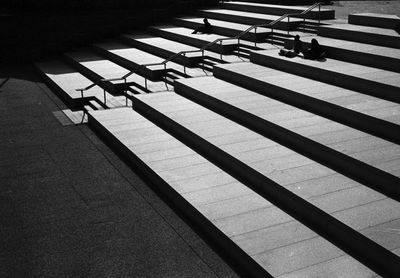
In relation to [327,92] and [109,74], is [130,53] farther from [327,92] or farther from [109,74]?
[327,92]

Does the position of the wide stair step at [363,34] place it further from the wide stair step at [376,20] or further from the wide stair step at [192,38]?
the wide stair step at [192,38]

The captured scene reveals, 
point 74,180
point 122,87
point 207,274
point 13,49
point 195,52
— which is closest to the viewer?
point 207,274

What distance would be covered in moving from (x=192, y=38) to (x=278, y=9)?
169 inches

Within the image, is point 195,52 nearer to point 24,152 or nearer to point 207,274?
point 24,152

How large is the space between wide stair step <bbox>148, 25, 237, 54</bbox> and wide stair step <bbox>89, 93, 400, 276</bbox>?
647cm

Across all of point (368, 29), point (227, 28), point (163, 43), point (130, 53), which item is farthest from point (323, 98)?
point (130, 53)

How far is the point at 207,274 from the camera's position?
7375 millimetres

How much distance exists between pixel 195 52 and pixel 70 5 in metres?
9.68

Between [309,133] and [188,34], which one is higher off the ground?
[188,34]

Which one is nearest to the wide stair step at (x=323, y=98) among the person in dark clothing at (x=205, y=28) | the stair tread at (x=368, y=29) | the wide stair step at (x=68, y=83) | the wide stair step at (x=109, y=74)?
the wide stair step at (x=109, y=74)

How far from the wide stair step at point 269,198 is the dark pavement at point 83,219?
0.59m

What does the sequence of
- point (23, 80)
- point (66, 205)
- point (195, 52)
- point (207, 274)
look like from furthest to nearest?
point (23, 80), point (195, 52), point (66, 205), point (207, 274)

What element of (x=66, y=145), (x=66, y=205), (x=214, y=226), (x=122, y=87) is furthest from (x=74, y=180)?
(x=122, y=87)

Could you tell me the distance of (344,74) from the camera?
12086 millimetres
